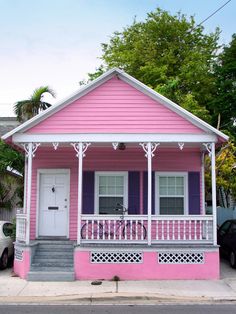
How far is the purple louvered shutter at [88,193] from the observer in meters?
13.6

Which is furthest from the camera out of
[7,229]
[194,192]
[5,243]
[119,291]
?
[194,192]

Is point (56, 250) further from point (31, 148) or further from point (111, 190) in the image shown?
point (31, 148)

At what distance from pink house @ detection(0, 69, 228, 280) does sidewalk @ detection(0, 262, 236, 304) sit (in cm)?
49

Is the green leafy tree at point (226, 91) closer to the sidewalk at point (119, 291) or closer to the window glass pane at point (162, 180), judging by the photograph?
the window glass pane at point (162, 180)

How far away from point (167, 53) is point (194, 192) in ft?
52.4

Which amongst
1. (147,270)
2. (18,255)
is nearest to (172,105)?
(147,270)

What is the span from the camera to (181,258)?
1155cm

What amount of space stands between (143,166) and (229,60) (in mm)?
17123

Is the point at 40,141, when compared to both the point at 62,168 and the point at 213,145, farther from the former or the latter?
the point at 213,145

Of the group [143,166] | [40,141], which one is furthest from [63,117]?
[143,166]

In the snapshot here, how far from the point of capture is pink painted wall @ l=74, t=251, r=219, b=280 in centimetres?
1135

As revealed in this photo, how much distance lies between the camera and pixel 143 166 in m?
13.8

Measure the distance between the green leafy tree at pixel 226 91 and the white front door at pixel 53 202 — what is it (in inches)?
591

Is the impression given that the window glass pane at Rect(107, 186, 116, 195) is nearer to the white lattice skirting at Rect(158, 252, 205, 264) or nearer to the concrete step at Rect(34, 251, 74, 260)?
the concrete step at Rect(34, 251, 74, 260)
